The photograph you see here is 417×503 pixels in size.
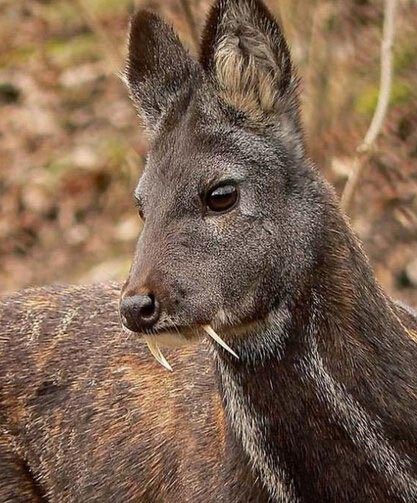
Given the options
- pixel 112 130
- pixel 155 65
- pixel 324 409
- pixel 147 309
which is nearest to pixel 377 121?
pixel 155 65

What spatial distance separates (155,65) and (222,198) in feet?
3.08

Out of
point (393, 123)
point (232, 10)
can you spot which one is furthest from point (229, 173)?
point (393, 123)

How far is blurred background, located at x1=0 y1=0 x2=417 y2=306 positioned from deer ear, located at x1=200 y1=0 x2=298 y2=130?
421cm

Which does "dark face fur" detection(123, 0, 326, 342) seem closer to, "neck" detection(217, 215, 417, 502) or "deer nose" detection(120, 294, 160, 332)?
"deer nose" detection(120, 294, 160, 332)

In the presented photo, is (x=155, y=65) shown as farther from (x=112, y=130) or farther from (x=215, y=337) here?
(x=112, y=130)

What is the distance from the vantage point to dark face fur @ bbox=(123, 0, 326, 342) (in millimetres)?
5578

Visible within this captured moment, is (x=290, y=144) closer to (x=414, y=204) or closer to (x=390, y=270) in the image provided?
(x=390, y=270)

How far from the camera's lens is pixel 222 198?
18.7 feet

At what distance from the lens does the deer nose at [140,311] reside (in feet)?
17.6

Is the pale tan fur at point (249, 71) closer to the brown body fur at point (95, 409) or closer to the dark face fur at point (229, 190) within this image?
the dark face fur at point (229, 190)

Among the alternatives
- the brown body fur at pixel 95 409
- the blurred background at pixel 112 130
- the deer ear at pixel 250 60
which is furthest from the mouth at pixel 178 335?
the blurred background at pixel 112 130

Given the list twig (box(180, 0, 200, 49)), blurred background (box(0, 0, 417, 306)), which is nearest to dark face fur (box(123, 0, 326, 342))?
blurred background (box(0, 0, 417, 306))

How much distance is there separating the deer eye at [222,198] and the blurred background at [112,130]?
4.54 meters

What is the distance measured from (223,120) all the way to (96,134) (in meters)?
9.80
